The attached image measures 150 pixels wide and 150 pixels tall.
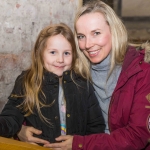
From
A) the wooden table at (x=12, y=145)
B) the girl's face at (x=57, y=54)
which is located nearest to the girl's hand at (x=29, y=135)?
the girl's face at (x=57, y=54)

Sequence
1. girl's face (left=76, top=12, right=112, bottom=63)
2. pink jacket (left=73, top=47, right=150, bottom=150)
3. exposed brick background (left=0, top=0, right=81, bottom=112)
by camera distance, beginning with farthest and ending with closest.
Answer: exposed brick background (left=0, top=0, right=81, bottom=112) → girl's face (left=76, top=12, right=112, bottom=63) → pink jacket (left=73, top=47, right=150, bottom=150)

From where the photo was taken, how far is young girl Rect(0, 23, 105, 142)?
1607 mm

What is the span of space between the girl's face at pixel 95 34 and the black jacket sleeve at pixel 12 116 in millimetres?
529

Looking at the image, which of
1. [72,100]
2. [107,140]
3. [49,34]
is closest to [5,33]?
[49,34]

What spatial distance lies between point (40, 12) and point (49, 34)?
0.46 metres

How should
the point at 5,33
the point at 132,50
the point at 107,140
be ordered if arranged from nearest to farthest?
the point at 107,140
the point at 132,50
the point at 5,33

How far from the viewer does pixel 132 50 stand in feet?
5.35

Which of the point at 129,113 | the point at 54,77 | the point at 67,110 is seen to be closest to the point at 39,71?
the point at 54,77

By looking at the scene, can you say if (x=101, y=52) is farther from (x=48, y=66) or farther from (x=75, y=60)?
(x=48, y=66)

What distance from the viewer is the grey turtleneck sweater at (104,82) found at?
1643 millimetres

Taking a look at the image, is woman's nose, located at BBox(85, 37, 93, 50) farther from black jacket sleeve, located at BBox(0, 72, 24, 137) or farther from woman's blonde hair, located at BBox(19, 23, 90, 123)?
black jacket sleeve, located at BBox(0, 72, 24, 137)

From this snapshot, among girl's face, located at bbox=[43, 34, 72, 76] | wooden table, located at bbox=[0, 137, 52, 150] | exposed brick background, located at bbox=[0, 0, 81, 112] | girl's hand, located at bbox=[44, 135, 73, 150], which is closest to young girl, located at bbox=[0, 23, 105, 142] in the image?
girl's face, located at bbox=[43, 34, 72, 76]

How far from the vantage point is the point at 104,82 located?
1682 millimetres

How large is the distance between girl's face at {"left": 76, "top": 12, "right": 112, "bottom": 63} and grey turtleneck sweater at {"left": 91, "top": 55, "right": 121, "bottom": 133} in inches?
2.7
